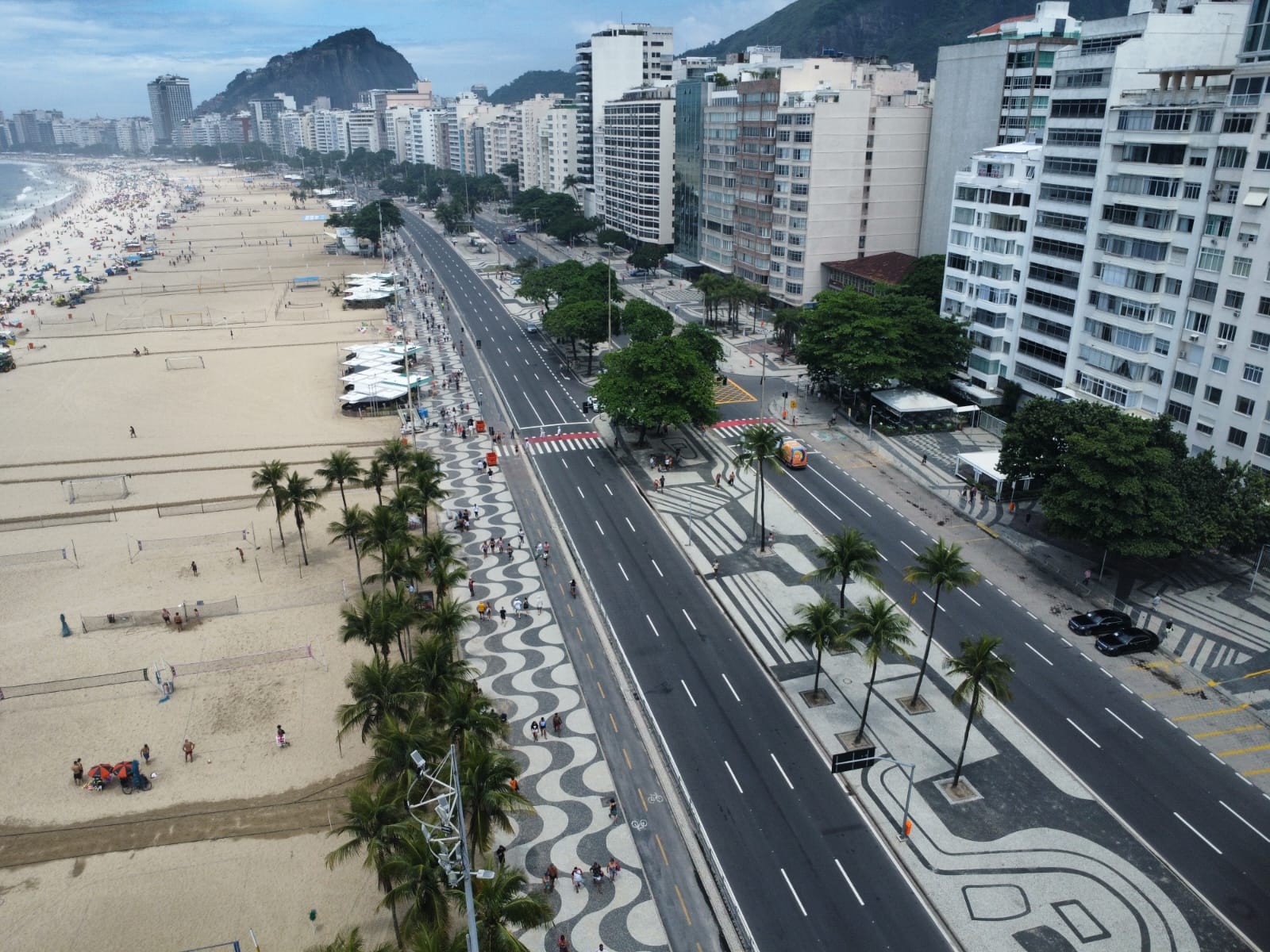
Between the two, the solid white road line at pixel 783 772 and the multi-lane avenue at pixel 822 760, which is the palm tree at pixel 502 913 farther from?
the solid white road line at pixel 783 772

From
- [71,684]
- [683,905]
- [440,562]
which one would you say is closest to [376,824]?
[683,905]

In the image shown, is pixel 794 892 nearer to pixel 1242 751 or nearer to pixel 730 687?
pixel 730 687

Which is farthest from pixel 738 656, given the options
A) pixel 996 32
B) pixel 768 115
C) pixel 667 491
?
pixel 996 32

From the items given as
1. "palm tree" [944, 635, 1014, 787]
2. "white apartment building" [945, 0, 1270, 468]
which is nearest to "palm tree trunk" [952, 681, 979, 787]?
"palm tree" [944, 635, 1014, 787]

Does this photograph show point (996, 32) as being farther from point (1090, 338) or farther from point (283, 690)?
point (283, 690)

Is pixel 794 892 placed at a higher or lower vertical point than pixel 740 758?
lower
